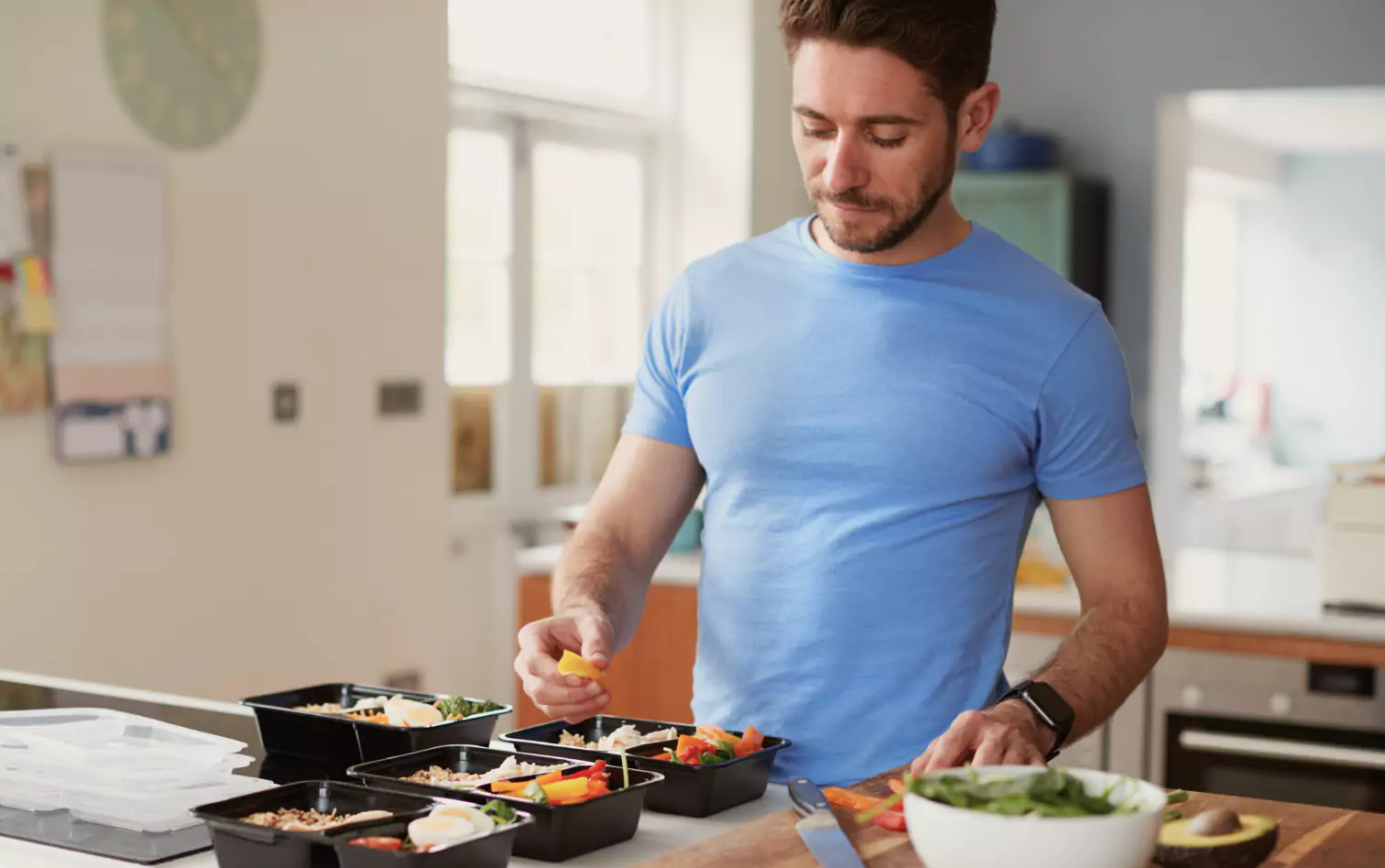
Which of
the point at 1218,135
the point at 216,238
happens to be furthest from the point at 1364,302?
the point at 216,238

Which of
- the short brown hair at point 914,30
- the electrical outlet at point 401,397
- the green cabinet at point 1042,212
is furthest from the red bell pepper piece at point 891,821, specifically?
the green cabinet at point 1042,212

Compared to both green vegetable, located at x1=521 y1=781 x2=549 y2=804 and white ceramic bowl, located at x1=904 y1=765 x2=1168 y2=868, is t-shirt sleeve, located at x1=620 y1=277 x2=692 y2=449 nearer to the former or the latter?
green vegetable, located at x1=521 y1=781 x2=549 y2=804

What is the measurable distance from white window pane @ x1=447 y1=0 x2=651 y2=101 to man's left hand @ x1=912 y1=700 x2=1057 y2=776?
3.98 meters

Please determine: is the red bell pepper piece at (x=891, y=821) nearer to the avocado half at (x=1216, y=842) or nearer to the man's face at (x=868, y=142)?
the avocado half at (x=1216, y=842)

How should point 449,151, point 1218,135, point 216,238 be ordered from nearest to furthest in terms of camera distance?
point 216,238, point 449,151, point 1218,135

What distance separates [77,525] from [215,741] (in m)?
2.46

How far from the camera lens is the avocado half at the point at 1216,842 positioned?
4.16 feet

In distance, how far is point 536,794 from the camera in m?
1.36

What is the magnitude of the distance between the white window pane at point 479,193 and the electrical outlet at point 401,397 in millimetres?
624

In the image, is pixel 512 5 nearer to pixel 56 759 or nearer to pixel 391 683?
pixel 391 683

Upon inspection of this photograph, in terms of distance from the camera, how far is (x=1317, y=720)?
324cm

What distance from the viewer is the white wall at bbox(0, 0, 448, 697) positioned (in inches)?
147

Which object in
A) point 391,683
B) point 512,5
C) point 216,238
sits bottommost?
point 391,683

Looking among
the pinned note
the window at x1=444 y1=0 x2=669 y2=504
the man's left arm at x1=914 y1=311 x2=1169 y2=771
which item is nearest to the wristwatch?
the man's left arm at x1=914 y1=311 x2=1169 y2=771
